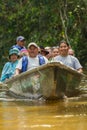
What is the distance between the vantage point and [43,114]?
664 cm

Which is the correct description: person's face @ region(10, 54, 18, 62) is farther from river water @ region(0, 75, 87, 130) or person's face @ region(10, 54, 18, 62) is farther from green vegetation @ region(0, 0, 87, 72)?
green vegetation @ region(0, 0, 87, 72)

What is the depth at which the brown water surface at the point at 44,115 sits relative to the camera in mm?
5625

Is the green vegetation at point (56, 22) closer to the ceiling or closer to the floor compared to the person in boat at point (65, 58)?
closer to the ceiling

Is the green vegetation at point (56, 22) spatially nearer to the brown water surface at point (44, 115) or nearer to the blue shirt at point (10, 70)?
the blue shirt at point (10, 70)

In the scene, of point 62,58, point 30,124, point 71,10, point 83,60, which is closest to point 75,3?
point 71,10

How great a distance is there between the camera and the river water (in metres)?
5.63

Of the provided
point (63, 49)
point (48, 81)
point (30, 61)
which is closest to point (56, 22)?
point (63, 49)

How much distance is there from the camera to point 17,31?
21.1 meters

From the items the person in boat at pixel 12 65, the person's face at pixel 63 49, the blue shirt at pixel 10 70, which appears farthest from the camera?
the blue shirt at pixel 10 70

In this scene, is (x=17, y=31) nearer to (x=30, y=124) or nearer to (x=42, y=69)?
(x=42, y=69)

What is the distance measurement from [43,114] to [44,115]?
11cm

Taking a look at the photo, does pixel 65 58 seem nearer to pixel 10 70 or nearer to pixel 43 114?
pixel 10 70

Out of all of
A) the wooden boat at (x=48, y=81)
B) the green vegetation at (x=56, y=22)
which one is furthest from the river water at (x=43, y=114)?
the green vegetation at (x=56, y=22)

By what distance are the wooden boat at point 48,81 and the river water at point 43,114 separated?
195 mm
